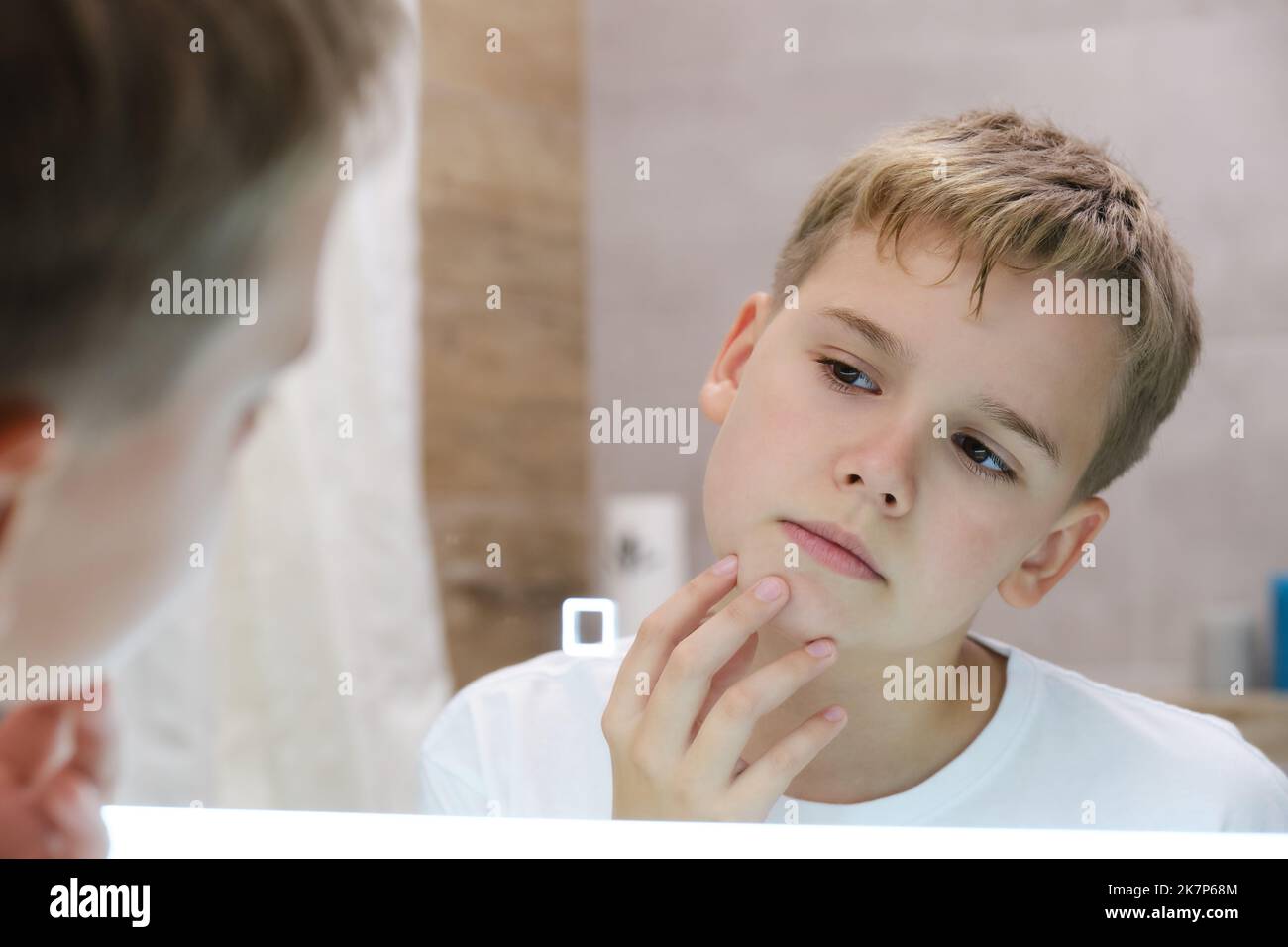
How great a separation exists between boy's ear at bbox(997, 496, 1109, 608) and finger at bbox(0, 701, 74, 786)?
1.35 feet

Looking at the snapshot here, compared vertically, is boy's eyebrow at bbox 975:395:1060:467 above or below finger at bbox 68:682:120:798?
above

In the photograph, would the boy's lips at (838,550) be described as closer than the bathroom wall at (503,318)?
Yes

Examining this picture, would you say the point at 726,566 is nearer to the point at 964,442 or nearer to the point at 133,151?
the point at 964,442

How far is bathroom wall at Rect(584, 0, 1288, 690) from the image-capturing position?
0.57 meters

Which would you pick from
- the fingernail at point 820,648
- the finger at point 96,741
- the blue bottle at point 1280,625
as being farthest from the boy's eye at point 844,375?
the blue bottle at point 1280,625

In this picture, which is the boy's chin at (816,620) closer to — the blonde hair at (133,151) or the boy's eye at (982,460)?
the boy's eye at (982,460)

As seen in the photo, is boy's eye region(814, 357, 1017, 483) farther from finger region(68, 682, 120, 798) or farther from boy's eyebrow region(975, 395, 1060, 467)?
finger region(68, 682, 120, 798)

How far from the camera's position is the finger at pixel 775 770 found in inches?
19.4

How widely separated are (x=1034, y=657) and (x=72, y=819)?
0.44 meters

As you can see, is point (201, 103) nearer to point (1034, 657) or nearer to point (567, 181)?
point (1034, 657)

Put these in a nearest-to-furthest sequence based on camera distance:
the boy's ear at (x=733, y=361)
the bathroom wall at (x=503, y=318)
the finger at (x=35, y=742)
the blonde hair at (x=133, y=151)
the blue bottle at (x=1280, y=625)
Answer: the blonde hair at (x=133, y=151) → the finger at (x=35, y=742) → the boy's ear at (x=733, y=361) → the bathroom wall at (x=503, y=318) → the blue bottle at (x=1280, y=625)

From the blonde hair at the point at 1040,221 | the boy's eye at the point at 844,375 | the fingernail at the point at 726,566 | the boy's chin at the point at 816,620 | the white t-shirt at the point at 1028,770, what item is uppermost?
the blonde hair at the point at 1040,221

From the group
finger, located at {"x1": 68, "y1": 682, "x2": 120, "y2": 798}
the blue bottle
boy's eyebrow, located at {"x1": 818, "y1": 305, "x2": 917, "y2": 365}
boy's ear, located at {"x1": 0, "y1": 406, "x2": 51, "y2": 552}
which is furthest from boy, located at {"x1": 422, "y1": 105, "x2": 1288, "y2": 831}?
the blue bottle
